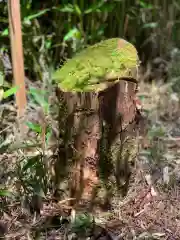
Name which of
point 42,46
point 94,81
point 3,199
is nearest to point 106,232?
point 3,199

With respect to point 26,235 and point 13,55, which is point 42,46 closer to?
point 13,55

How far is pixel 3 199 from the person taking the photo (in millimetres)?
1983

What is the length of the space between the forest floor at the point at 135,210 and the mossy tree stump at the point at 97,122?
108 millimetres

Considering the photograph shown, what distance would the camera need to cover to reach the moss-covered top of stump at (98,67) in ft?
5.85

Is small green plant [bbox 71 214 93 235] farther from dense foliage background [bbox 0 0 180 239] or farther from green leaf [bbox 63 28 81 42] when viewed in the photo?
green leaf [bbox 63 28 81 42]

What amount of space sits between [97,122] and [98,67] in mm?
228

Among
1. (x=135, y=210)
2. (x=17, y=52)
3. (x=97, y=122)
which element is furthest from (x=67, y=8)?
(x=135, y=210)

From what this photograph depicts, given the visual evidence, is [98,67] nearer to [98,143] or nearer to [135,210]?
[98,143]

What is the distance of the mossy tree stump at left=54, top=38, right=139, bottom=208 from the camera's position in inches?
69.7

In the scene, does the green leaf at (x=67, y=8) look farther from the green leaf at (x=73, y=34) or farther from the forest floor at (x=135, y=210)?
the forest floor at (x=135, y=210)

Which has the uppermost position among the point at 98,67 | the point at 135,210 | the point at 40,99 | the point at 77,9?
the point at 77,9

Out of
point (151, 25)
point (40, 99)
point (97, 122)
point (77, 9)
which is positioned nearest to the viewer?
point (97, 122)

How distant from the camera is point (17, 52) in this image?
2406 mm

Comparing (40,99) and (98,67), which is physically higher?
(98,67)
